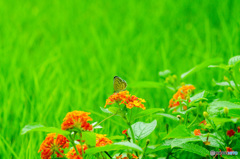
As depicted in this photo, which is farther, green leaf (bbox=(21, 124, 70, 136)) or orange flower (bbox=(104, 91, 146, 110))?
orange flower (bbox=(104, 91, 146, 110))

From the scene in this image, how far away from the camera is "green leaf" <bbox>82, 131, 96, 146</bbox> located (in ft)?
3.02

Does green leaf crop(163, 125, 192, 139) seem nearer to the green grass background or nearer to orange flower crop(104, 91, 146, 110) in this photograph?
orange flower crop(104, 91, 146, 110)

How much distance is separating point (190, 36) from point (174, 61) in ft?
1.37

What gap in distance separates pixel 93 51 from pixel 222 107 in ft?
5.71

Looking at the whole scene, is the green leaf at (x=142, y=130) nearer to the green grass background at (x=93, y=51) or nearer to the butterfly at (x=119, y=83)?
the butterfly at (x=119, y=83)

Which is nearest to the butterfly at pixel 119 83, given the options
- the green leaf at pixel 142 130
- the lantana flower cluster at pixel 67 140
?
the green leaf at pixel 142 130

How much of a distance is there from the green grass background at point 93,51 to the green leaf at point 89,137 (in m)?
0.46

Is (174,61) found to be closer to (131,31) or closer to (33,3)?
(131,31)

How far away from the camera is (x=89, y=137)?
927 millimetres

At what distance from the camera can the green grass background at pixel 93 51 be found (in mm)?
1771

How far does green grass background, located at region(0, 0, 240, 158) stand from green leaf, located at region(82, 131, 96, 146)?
0.46 metres

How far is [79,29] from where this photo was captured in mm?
2994

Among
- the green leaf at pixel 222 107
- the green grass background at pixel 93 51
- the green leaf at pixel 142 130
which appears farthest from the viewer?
the green grass background at pixel 93 51

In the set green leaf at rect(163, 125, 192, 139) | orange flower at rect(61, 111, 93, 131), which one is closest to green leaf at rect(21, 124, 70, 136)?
orange flower at rect(61, 111, 93, 131)
